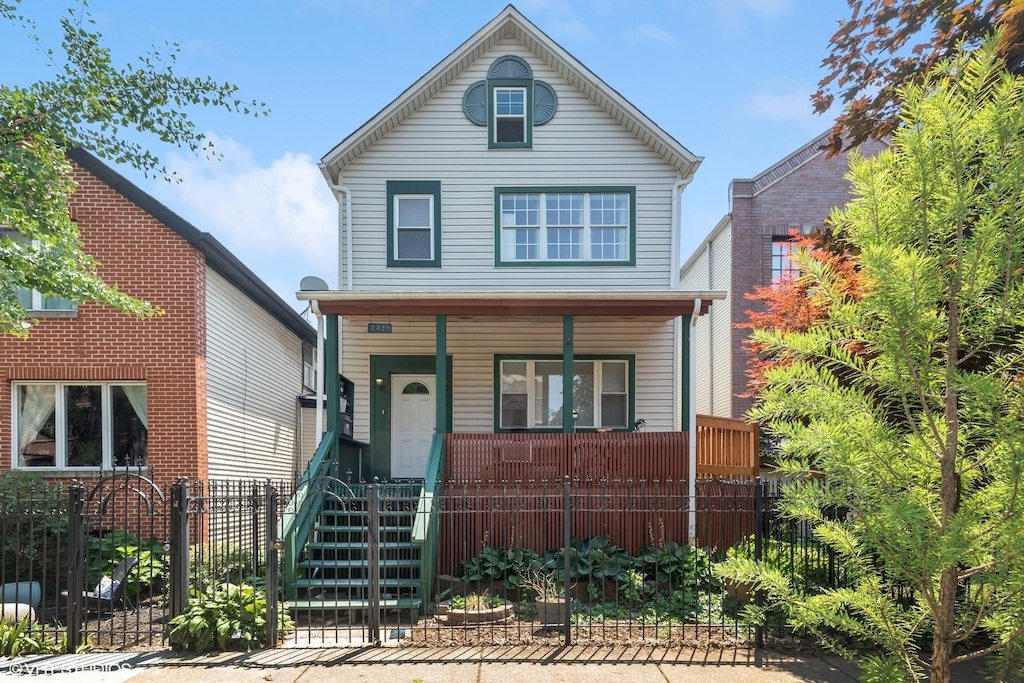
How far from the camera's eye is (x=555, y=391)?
46.7ft

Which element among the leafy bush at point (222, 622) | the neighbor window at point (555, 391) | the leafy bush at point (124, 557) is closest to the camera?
the leafy bush at point (222, 622)

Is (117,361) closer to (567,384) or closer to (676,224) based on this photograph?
(567,384)

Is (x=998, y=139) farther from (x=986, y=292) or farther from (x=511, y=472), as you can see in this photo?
(x=511, y=472)

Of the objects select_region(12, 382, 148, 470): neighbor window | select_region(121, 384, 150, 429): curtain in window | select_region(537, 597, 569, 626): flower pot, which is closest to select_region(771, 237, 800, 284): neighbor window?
select_region(537, 597, 569, 626): flower pot

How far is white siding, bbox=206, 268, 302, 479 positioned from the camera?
13961 mm

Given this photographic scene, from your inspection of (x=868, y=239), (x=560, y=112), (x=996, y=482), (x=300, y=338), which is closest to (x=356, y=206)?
(x=560, y=112)

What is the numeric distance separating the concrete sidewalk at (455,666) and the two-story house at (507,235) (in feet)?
20.5

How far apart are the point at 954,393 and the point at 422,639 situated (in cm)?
593

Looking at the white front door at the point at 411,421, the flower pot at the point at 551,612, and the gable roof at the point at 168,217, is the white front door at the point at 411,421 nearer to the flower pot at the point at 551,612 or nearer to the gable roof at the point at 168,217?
the gable roof at the point at 168,217

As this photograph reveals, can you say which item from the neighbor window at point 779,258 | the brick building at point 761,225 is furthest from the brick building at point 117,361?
the neighbor window at point 779,258

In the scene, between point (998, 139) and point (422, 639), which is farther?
point (422, 639)

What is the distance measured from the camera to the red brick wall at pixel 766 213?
19.9 meters

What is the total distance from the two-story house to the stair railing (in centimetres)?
322

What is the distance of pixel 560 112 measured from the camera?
14.3 metres
